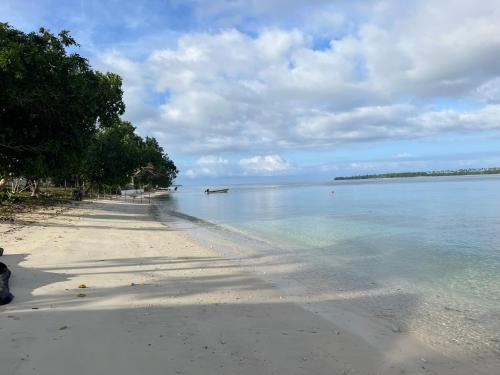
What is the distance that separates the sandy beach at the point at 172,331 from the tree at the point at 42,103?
23.0 feet

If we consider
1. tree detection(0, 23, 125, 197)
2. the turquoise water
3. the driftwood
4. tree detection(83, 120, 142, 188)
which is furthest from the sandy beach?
tree detection(83, 120, 142, 188)

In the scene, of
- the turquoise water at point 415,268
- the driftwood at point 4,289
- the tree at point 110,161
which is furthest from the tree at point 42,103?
the tree at point 110,161

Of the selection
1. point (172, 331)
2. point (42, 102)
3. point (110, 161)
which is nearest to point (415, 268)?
point (172, 331)

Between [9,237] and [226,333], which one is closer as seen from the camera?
[226,333]

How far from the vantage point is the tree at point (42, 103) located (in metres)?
14.5

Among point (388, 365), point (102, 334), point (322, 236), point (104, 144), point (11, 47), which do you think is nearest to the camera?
point (388, 365)

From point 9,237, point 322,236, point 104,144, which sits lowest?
point 322,236

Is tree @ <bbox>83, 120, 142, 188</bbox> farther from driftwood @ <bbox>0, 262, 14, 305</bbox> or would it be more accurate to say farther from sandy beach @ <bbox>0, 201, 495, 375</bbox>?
driftwood @ <bbox>0, 262, 14, 305</bbox>

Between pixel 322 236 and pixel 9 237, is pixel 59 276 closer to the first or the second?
pixel 9 237

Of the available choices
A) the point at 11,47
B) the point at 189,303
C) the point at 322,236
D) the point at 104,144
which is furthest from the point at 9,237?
the point at 104,144

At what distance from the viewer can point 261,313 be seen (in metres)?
7.16

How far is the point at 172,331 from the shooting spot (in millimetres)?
5875

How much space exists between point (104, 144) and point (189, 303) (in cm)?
3803

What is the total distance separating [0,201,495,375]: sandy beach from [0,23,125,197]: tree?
7.01 m
